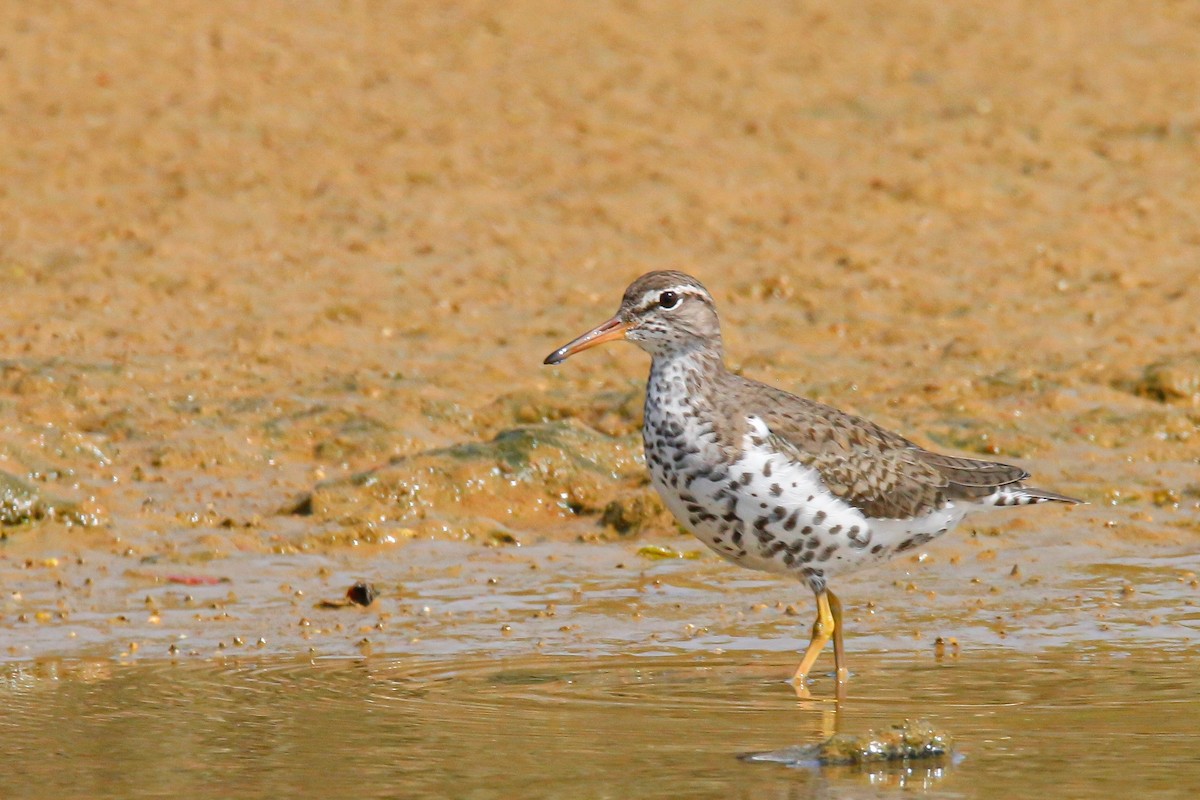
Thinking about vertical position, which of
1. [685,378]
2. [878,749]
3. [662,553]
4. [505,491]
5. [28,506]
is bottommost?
[878,749]

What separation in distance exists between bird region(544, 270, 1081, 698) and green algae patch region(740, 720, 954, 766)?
125cm

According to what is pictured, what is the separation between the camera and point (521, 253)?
15.7 m

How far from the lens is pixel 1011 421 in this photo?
12570mm

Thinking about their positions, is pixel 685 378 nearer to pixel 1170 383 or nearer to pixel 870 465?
pixel 870 465

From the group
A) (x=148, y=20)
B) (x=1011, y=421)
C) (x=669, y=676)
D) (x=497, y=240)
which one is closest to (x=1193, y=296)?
(x=1011, y=421)

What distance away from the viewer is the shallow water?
6.79 metres

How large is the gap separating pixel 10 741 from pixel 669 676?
282 centimetres

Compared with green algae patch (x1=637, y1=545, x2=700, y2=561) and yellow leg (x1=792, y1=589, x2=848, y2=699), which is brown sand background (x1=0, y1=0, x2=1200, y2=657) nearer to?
green algae patch (x1=637, y1=545, x2=700, y2=561)

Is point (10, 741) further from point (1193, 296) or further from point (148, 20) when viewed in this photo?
point (148, 20)

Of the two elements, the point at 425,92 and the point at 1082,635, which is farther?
the point at 425,92

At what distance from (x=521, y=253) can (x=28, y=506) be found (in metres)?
5.90

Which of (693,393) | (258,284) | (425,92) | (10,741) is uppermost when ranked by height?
(425,92)

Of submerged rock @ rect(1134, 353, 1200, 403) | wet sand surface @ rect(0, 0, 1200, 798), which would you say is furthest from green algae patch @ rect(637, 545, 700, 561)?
submerged rock @ rect(1134, 353, 1200, 403)

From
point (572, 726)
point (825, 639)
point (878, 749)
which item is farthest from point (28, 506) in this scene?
point (878, 749)
